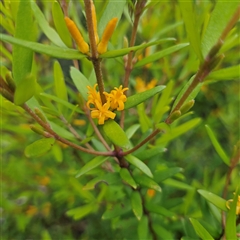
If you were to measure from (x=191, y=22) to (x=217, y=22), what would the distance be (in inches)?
1.3

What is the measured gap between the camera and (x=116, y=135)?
429 millimetres

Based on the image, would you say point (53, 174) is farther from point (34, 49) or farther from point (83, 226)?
point (34, 49)

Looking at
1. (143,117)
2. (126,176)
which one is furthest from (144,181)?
(143,117)

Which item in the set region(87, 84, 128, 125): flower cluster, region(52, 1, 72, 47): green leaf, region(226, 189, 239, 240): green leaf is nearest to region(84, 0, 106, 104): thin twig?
region(87, 84, 128, 125): flower cluster

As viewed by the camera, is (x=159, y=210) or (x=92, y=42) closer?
(x=92, y=42)

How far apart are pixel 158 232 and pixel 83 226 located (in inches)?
42.3

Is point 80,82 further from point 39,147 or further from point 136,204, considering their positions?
point 136,204

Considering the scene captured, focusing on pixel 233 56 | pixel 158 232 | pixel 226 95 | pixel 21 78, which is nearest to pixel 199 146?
pixel 226 95

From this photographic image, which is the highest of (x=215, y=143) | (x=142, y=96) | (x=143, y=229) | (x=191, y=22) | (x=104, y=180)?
(x=191, y=22)

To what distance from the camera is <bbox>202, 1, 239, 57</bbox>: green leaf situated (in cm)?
33

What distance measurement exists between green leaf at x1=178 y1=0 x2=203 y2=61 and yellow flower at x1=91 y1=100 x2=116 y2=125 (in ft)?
0.47

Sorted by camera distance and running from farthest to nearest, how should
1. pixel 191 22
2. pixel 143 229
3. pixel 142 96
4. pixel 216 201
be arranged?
pixel 143 229 < pixel 216 201 < pixel 142 96 < pixel 191 22

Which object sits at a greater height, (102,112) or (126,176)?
(102,112)

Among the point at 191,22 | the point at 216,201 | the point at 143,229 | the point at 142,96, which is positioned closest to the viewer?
the point at 191,22
